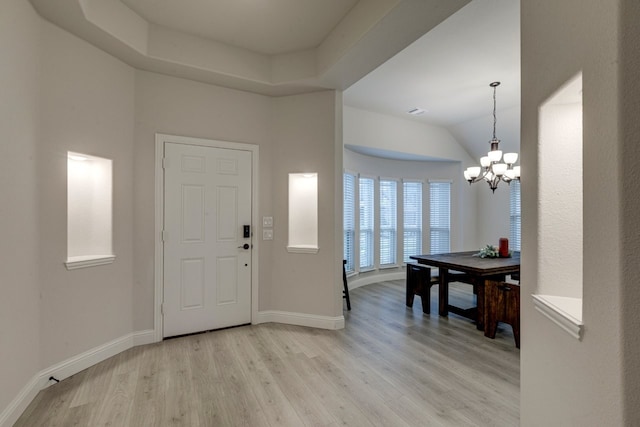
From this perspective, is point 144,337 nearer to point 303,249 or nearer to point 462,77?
point 303,249

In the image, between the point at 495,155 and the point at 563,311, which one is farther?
the point at 495,155

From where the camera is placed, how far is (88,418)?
2.01 metres

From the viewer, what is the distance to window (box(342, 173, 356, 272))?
211 inches

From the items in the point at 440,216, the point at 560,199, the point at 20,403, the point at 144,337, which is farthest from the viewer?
the point at 440,216

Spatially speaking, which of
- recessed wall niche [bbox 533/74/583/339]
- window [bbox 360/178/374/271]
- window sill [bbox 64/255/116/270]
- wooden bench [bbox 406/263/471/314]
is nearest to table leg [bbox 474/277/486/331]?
wooden bench [bbox 406/263/471/314]

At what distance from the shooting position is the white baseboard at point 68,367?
197cm

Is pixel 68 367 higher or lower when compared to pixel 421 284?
lower

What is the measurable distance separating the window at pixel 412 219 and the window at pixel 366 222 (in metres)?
0.92

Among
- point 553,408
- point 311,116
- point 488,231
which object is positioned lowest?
point 553,408

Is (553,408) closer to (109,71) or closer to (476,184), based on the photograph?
(109,71)

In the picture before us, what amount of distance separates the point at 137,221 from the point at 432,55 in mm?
3618

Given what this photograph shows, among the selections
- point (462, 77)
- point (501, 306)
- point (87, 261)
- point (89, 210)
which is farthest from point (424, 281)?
point (89, 210)

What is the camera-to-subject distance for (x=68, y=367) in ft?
8.27

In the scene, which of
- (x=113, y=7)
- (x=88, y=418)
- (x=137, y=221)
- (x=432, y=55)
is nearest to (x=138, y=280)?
(x=137, y=221)
